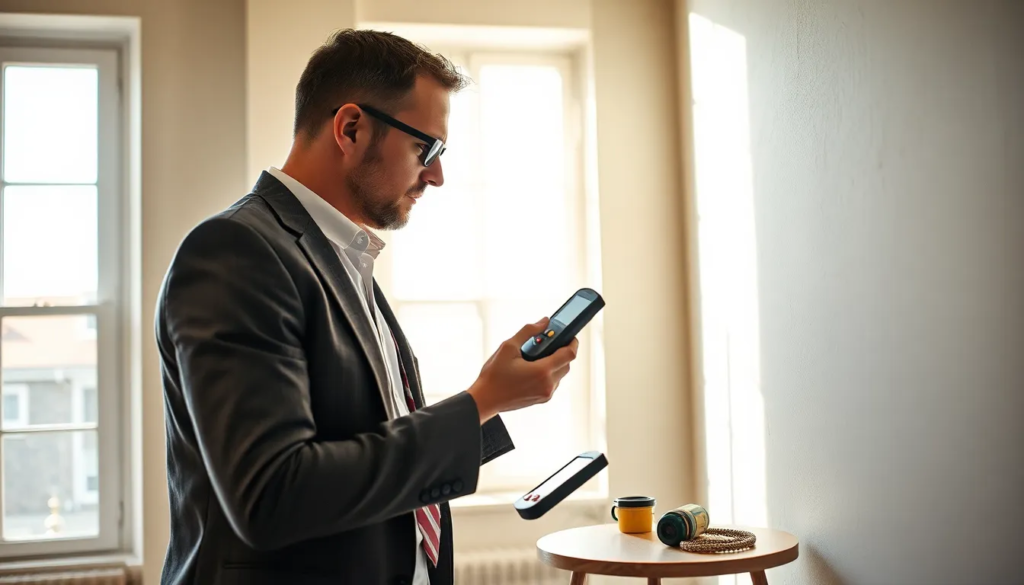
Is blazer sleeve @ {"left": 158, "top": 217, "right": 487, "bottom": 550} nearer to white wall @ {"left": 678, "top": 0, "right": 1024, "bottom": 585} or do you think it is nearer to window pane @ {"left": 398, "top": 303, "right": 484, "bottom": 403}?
white wall @ {"left": 678, "top": 0, "right": 1024, "bottom": 585}

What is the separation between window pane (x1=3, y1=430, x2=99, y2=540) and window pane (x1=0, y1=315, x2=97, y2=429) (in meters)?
0.07

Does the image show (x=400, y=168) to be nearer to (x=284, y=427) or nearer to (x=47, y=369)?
(x=284, y=427)

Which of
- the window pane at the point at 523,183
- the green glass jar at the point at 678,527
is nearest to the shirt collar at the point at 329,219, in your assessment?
the green glass jar at the point at 678,527

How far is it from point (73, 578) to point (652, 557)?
77.7 inches

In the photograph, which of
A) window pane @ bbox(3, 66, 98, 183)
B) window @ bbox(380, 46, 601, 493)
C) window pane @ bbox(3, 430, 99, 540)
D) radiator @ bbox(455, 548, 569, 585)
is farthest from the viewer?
window @ bbox(380, 46, 601, 493)

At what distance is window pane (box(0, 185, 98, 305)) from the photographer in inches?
129

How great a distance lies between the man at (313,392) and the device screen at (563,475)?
0.21m

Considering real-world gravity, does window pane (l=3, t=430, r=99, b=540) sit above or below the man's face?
below

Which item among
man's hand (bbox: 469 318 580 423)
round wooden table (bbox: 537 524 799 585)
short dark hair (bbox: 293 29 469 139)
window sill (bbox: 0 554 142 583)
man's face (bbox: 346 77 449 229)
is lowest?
window sill (bbox: 0 554 142 583)

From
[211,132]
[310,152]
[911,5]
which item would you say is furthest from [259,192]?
[211,132]

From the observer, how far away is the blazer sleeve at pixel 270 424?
3.33 feet

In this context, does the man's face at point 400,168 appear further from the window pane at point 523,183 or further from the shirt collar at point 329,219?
the window pane at point 523,183

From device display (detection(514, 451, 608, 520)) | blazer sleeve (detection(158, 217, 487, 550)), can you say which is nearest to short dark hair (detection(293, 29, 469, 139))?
blazer sleeve (detection(158, 217, 487, 550))

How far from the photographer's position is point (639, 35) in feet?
11.1
